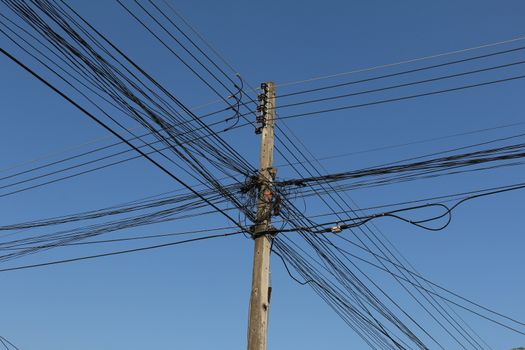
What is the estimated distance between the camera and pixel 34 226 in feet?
38.8

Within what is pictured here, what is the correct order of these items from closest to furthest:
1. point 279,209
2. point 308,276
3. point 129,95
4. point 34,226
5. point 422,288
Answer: point 129,95, point 279,209, point 308,276, point 34,226, point 422,288

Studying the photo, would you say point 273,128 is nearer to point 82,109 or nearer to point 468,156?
point 468,156

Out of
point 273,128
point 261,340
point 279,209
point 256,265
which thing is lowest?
point 261,340

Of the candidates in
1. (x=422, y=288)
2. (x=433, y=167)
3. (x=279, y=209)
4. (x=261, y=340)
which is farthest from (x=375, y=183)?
(x=422, y=288)

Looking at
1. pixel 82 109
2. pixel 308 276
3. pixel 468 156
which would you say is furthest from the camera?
pixel 308 276

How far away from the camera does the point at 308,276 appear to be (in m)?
10.9

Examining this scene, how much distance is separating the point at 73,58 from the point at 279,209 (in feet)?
14.7

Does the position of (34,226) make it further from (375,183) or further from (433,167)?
(433,167)

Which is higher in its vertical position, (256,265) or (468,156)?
(468,156)

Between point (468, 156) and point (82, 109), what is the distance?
221 inches

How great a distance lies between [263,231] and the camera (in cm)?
978

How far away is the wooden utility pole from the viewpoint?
8.95 metres

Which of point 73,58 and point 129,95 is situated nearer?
point 73,58

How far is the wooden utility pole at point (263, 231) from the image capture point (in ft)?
29.4
